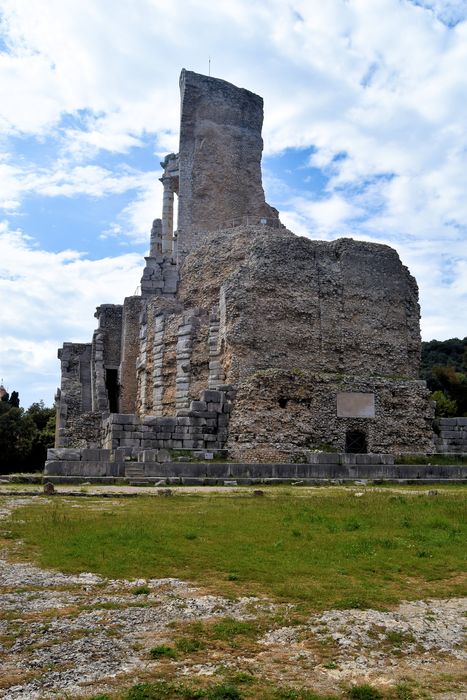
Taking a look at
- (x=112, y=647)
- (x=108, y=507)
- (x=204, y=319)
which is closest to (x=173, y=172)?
(x=204, y=319)

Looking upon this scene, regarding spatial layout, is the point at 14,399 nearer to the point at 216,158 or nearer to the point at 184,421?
the point at 216,158

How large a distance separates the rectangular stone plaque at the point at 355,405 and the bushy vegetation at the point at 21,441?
2693 centimetres

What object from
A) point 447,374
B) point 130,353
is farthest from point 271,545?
point 447,374

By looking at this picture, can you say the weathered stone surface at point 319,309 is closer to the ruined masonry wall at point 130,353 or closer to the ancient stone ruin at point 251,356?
the ancient stone ruin at point 251,356

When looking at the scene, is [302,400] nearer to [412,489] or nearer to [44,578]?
[412,489]

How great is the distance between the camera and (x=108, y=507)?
12.2 m

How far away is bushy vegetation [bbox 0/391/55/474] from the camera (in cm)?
4512

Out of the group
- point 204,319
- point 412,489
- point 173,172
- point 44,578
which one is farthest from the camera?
point 173,172

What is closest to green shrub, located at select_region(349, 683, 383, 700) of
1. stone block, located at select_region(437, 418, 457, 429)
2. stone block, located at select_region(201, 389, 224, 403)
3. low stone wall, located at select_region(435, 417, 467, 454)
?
stone block, located at select_region(201, 389, 224, 403)

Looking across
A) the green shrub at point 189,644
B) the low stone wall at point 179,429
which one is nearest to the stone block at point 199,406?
the low stone wall at point 179,429

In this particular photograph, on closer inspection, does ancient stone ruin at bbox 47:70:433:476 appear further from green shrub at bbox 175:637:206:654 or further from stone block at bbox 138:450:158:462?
green shrub at bbox 175:637:206:654

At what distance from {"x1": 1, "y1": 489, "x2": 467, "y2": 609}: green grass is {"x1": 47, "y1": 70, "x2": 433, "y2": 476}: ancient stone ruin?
7043 mm

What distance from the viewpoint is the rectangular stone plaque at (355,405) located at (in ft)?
73.0

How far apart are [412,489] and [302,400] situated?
19.2 feet
